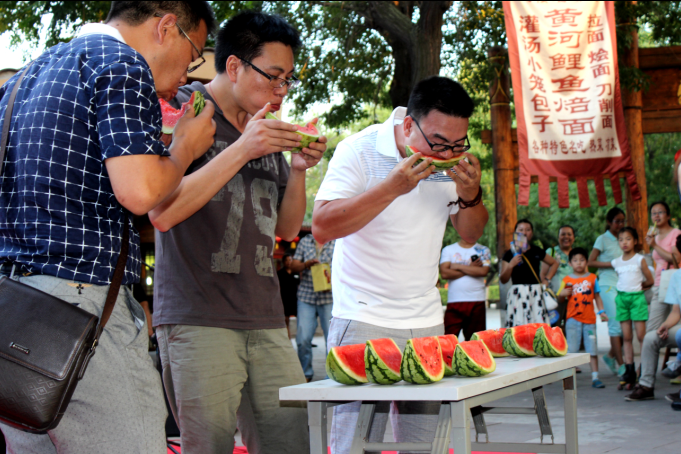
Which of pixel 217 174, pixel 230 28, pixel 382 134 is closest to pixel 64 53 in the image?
pixel 217 174

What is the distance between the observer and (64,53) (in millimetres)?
2039

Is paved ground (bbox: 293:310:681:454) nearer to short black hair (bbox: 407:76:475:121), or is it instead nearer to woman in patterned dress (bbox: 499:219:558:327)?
woman in patterned dress (bbox: 499:219:558:327)

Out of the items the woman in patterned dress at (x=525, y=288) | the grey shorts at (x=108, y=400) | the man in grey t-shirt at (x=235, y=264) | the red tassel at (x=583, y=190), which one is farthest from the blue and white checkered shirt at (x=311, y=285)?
the grey shorts at (x=108, y=400)

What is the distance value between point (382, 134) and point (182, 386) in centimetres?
175

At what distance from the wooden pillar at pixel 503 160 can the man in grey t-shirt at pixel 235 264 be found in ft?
28.2

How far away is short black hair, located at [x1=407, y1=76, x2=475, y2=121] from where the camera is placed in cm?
345

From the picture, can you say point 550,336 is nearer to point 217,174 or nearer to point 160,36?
point 217,174

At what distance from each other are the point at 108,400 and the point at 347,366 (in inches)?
36.5

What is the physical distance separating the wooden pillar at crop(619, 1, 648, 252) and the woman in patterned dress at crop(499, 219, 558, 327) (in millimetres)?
2320

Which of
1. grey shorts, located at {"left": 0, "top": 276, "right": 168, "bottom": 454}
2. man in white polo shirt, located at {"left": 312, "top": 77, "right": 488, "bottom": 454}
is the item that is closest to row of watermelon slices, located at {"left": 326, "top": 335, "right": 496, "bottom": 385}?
man in white polo shirt, located at {"left": 312, "top": 77, "right": 488, "bottom": 454}

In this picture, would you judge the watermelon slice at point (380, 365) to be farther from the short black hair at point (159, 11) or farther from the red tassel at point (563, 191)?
the red tassel at point (563, 191)

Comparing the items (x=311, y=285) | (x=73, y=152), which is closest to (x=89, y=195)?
(x=73, y=152)

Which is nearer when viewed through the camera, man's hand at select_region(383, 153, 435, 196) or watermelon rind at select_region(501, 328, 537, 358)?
man's hand at select_region(383, 153, 435, 196)

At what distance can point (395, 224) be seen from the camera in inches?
135
